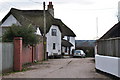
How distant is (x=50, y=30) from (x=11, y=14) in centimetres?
1273

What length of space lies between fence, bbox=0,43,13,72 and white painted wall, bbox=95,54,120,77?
5.95 metres

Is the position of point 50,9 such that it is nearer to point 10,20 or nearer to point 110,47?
point 10,20

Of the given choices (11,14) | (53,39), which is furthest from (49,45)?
(11,14)

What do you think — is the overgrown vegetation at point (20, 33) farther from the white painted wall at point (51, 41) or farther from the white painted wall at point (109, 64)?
the white painted wall at point (51, 41)

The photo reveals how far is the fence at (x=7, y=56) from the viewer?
56.1ft

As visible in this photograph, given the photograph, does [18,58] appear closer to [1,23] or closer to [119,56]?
[119,56]

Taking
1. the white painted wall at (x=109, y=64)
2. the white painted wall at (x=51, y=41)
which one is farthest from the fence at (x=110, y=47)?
the white painted wall at (x=51, y=41)

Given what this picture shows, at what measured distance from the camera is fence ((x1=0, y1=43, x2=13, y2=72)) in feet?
56.1

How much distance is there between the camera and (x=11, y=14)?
38.5 metres

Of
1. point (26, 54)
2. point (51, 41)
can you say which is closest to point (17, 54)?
point (26, 54)

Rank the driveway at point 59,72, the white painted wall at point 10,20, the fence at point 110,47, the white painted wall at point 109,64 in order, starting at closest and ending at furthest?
the white painted wall at point 109,64 → the fence at point 110,47 → the driveway at point 59,72 → the white painted wall at point 10,20

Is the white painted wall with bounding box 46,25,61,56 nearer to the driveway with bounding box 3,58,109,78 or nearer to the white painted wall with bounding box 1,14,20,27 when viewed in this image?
the white painted wall with bounding box 1,14,20,27

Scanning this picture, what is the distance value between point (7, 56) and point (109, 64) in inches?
270

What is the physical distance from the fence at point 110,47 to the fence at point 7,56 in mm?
6047
